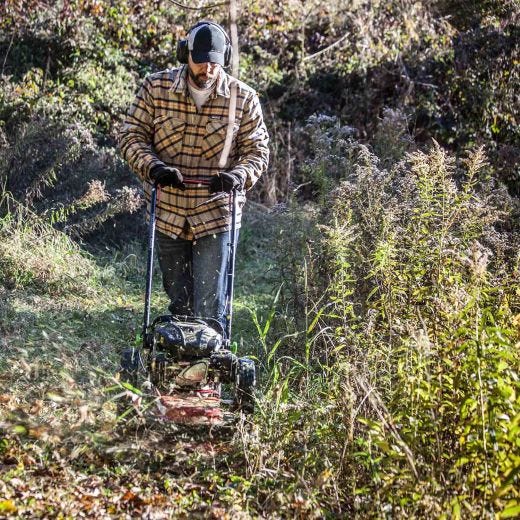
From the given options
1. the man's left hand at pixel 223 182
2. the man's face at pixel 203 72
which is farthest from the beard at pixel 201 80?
the man's left hand at pixel 223 182

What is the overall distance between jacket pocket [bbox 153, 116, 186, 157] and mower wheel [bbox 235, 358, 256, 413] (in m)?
1.46

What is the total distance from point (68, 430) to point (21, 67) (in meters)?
7.45

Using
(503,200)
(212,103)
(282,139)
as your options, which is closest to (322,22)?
(282,139)

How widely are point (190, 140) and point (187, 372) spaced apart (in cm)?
152

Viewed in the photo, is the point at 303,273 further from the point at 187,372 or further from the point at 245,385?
the point at 187,372

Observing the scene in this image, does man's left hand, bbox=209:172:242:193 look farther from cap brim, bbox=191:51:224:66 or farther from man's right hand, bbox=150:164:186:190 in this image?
cap brim, bbox=191:51:224:66

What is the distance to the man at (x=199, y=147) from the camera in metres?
5.83

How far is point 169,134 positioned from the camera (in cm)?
592

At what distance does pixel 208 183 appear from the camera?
5.57 meters

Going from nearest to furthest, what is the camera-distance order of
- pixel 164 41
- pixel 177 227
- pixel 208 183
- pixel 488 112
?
pixel 208 183
pixel 177 227
pixel 164 41
pixel 488 112

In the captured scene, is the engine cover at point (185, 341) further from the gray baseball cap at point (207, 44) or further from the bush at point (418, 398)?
the gray baseball cap at point (207, 44)

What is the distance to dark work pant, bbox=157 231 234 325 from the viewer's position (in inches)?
231

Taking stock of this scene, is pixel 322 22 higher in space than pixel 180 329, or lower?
higher

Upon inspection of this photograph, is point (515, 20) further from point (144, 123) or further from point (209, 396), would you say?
point (209, 396)
